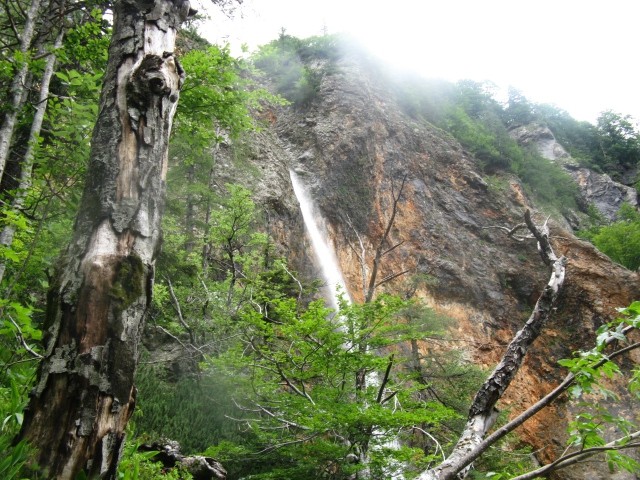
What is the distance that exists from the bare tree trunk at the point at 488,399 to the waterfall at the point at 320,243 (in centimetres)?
1156

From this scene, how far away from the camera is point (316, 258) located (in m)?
17.0

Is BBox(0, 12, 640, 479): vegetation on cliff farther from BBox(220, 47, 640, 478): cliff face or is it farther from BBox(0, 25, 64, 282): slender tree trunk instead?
BBox(220, 47, 640, 478): cliff face

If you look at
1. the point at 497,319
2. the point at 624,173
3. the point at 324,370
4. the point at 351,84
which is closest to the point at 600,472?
the point at 497,319

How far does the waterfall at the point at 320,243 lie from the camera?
1658 centimetres

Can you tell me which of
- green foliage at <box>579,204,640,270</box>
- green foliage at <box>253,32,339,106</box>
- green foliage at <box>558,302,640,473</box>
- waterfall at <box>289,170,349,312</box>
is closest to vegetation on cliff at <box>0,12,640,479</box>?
green foliage at <box>558,302,640,473</box>

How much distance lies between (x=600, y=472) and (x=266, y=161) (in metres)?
16.0

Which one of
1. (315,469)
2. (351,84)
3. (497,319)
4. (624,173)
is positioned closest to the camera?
(315,469)

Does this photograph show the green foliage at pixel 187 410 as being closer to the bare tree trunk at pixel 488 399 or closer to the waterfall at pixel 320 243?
the bare tree trunk at pixel 488 399

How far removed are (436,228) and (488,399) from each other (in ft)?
60.9

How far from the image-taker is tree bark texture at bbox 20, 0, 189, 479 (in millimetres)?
1922

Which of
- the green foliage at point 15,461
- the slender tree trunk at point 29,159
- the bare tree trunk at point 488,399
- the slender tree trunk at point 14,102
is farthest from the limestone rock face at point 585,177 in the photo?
the green foliage at point 15,461

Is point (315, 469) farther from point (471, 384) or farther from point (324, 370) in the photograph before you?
point (471, 384)

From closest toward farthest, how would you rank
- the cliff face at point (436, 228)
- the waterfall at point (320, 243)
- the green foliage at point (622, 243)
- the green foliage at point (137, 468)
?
the green foliage at point (137, 468), the waterfall at point (320, 243), the cliff face at point (436, 228), the green foliage at point (622, 243)

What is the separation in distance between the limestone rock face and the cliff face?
13123 mm
